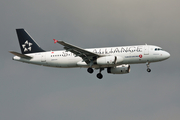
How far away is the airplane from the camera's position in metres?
58.3

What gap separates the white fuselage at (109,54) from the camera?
2303 inches

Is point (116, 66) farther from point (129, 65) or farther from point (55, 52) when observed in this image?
point (55, 52)

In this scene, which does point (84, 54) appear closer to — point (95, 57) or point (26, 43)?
point (95, 57)

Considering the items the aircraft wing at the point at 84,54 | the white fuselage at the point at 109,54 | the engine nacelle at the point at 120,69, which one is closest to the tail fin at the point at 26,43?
the white fuselage at the point at 109,54

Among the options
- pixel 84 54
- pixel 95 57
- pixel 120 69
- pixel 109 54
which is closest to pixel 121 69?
pixel 120 69

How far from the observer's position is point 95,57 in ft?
195

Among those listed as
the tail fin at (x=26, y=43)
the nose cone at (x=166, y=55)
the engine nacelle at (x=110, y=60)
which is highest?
the tail fin at (x=26, y=43)

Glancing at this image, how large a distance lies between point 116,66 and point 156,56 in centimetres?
849

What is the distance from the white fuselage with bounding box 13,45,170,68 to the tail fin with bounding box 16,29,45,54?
2.27 metres

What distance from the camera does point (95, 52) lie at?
6044 centimetres

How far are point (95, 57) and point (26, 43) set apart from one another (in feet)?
49.2

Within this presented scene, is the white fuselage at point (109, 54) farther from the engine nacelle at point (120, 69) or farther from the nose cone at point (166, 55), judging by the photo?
the engine nacelle at point (120, 69)

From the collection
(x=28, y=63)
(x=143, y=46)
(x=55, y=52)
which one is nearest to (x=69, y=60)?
(x=55, y=52)

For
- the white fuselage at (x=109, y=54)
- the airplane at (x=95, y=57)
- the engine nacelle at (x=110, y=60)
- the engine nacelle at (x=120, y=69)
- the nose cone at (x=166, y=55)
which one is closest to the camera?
the engine nacelle at (x=110, y=60)
